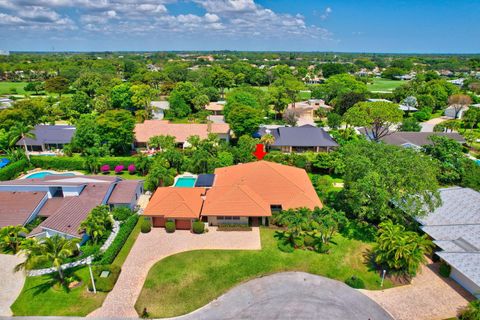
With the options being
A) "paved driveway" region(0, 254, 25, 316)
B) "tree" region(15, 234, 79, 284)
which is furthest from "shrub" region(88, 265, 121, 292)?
"paved driveway" region(0, 254, 25, 316)

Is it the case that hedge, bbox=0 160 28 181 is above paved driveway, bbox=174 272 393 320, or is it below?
above

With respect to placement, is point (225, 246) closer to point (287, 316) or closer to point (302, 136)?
point (287, 316)

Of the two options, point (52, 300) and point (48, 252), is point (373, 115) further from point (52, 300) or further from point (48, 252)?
point (52, 300)

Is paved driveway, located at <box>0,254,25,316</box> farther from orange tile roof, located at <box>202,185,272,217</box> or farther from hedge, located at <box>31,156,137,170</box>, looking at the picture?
hedge, located at <box>31,156,137,170</box>

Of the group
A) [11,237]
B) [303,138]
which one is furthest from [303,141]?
[11,237]

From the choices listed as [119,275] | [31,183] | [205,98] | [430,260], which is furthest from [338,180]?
[205,98]

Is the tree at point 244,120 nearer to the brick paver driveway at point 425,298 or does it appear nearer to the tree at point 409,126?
the tree at point 409,126

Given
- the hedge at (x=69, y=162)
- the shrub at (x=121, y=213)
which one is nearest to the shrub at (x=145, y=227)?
the shrub at (x=121, y=213)
